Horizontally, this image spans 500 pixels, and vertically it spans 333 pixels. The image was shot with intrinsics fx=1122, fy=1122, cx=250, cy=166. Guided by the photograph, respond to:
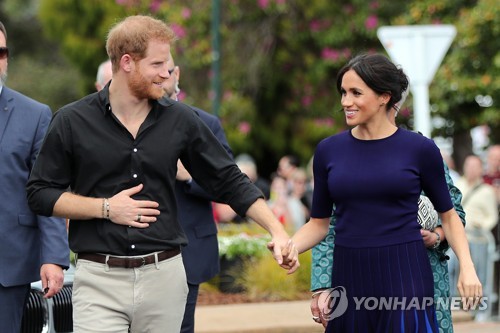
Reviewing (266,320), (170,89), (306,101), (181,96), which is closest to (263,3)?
(181,96)

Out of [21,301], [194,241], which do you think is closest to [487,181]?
[194,241]

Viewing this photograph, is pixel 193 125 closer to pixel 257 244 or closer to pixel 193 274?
pixel 193 274

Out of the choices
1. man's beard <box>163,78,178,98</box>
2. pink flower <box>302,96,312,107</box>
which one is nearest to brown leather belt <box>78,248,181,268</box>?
man's beard <box>163,78,178,98</box>

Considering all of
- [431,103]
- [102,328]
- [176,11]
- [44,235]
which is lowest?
[102,328]

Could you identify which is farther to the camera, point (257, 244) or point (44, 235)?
point (257, 244)

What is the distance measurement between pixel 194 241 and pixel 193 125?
129 centimetres

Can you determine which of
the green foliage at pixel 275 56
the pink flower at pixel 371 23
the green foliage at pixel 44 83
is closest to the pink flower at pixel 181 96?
the green foliage at pixel 275 56

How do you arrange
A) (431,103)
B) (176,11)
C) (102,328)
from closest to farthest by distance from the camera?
(102,328)
(431,103)
(176,11)

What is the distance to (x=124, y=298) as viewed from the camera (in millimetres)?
4777

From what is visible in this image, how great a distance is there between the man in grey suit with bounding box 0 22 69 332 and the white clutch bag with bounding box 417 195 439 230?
1.73 m

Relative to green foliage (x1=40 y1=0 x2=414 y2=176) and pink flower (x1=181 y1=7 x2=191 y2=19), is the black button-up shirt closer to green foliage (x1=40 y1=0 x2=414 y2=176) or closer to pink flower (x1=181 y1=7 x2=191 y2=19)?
green foliage (x1=40 y1=0 x2=414 y2=176)

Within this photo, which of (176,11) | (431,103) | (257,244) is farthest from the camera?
(176,11)

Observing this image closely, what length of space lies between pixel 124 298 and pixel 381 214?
1.20 meters

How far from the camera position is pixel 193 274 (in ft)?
20.0
